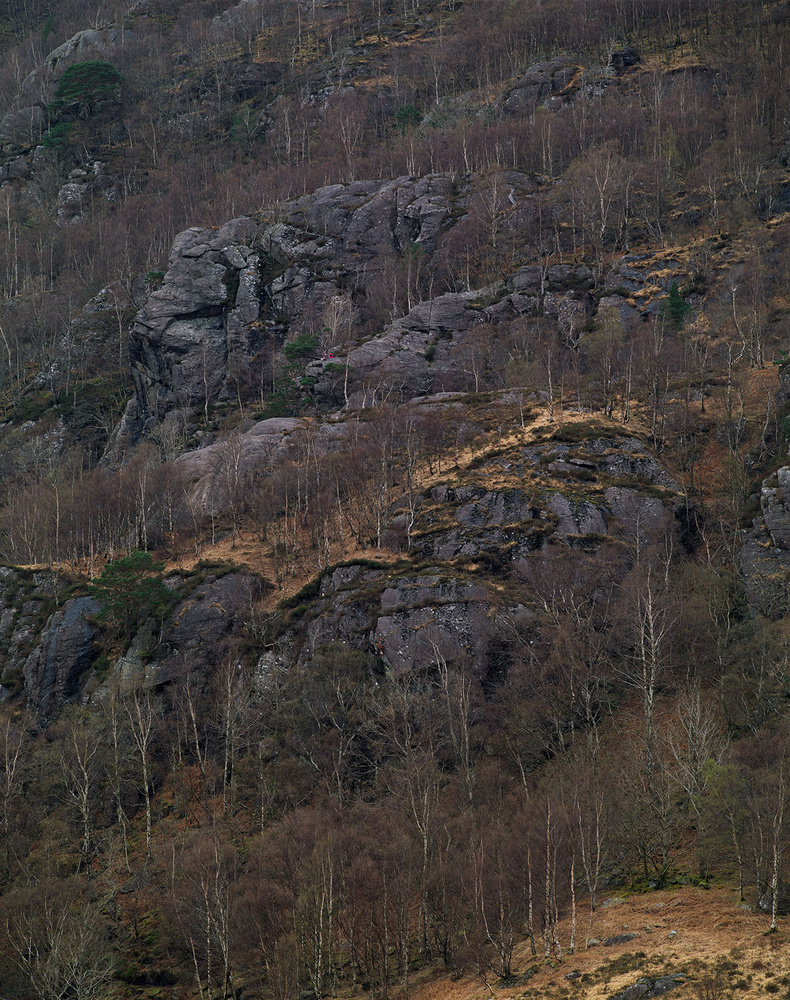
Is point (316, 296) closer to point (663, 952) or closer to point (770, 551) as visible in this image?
point (770, 551)

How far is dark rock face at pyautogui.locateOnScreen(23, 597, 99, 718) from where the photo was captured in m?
64.9

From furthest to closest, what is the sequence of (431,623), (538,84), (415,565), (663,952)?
(538,84) → (415,565) → (431,623) → (663,952)

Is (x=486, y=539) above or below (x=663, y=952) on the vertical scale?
above

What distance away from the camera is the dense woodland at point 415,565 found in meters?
40.2

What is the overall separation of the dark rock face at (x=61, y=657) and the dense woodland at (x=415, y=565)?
1.06 metres

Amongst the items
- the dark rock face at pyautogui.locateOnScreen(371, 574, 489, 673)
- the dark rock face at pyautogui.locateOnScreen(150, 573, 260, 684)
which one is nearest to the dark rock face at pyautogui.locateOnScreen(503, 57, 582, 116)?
the dark rock face at pyautogui.locateOnScreen(150, 573, 260, 684)

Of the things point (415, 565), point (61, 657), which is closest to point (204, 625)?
point (61, 657)

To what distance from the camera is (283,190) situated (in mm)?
122062

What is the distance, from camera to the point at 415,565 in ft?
200

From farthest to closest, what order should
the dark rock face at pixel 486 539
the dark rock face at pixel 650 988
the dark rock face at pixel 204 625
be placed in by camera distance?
the dark rock face at pixel 204 625
the dark rock face at pixel 486 539
the dark rock face at pixel 650 988

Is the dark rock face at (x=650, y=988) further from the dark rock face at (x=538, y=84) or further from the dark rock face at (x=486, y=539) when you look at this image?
the dark rock face at (x=538, y=84)

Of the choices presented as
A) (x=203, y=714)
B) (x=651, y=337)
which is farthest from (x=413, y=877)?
(x=651, y=337)

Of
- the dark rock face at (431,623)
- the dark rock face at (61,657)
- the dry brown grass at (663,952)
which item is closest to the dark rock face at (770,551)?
the dark rock face at (431,623)

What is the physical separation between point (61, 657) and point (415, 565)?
85.9 feet
